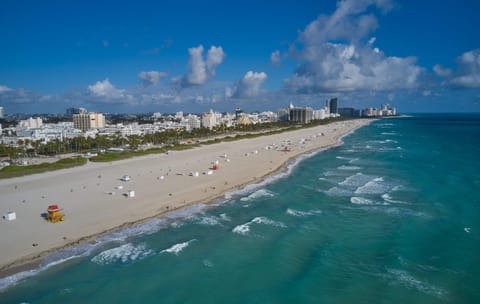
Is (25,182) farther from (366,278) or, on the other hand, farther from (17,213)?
(366,278)

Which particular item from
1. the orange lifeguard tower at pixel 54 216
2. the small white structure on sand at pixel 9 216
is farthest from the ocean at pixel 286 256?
the small white structure on sand at pixel 9 216

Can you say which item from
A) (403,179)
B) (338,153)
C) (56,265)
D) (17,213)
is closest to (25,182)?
(17,213)

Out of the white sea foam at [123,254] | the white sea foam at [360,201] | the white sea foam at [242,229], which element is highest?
the white sea foam at [360,201]

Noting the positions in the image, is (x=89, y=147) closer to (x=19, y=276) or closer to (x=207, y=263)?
(x=19, y=276)

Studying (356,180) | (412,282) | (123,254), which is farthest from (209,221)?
(356,180)

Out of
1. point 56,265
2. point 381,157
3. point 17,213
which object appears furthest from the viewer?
point 381,157

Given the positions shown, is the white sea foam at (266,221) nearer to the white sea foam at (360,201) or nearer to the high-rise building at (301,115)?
the white sea foam at (360,201)
